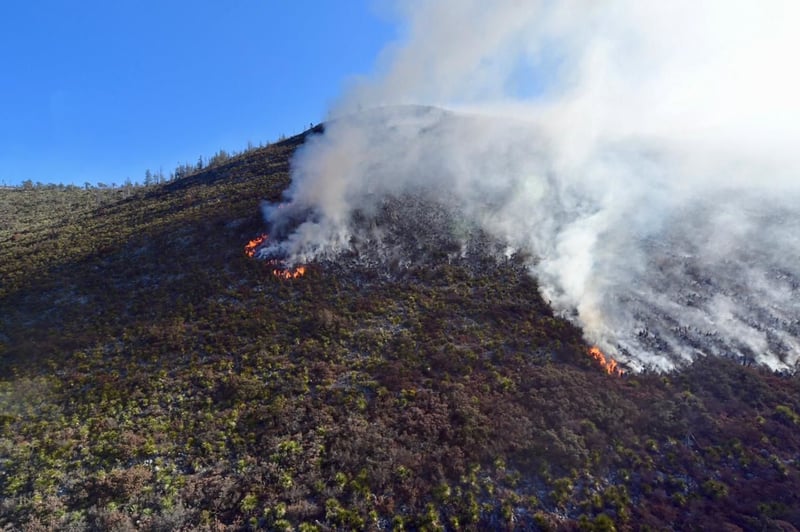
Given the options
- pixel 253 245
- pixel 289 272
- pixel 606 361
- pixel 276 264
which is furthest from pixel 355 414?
pixel 253 245

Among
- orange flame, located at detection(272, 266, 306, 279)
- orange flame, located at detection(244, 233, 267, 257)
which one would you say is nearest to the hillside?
orange flame, located at detection(272, 266, 306, 279)

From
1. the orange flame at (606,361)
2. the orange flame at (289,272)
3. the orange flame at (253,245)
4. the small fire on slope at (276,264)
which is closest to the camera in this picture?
the orange flame at (606,361)

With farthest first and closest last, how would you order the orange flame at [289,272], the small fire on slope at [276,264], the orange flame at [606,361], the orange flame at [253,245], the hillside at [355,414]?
the orange flame at [253,245], the small fire on slope at [276,264], the orange flame at [289,272], the orange flame at [606,361], the hillside at [355,414]

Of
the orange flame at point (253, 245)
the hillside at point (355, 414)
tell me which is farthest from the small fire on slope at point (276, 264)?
the hillside at point (355, 414)

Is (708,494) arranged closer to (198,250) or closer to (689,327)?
(689,327)

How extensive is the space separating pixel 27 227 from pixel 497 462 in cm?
7598

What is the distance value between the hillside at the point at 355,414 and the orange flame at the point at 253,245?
215 centimetres

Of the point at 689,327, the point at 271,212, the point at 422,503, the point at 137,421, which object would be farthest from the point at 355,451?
the point at 271,212

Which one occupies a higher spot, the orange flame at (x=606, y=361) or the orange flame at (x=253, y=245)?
the orange flame at (x=253, y=245)

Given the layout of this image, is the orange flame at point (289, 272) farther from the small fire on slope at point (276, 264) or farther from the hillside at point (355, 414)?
the hillside at point (355, 414)

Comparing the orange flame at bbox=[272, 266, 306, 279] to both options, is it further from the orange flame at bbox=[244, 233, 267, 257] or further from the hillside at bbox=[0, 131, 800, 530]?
the orange flame at bbox=[244, 233, 267, 257]

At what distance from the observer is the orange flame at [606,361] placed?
2491 centimetres

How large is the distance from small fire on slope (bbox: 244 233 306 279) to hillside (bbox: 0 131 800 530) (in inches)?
37.3

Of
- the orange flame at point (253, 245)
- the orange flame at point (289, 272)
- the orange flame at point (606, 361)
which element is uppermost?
the orange flame at point (253, 245)
